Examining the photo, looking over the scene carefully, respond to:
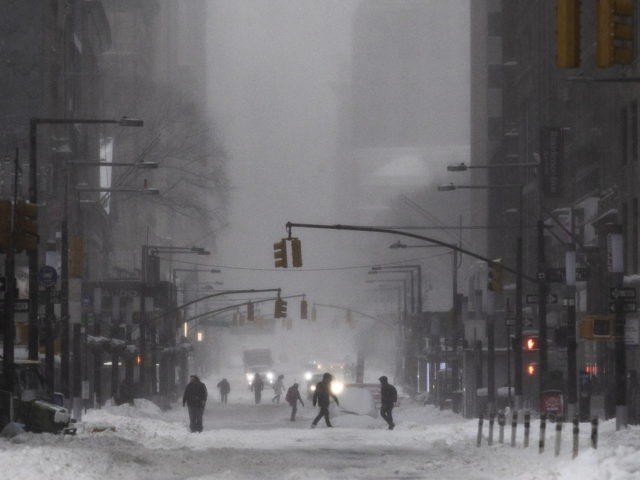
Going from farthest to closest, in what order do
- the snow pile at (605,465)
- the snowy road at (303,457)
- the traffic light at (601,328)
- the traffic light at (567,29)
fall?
the traffic light at (601,328), the snowy road at (303,457), the snow pile at (605,465), the traffic light at (567,29)

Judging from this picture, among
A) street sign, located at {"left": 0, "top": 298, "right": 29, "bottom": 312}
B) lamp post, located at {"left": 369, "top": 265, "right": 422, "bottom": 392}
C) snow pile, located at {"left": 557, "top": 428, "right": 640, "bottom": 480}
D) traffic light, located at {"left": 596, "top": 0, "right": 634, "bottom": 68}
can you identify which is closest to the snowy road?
snow pile, located at {"left": 557, "top": 428, "right": 640, "bottom": 480}

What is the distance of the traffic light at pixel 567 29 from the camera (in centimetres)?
1355

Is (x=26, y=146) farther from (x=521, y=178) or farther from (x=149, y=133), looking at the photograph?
(x=521, y=178)

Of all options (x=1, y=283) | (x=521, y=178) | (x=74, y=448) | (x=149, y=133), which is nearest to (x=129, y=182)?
(x=149, y=133)

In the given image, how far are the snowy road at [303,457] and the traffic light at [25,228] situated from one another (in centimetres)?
378

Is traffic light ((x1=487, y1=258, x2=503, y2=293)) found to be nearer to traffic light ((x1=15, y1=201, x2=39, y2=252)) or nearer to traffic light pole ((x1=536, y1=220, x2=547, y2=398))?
traffic light pole ((x1=536, y1=220, x2=547, y2=398))

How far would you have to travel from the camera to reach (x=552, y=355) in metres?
78.4

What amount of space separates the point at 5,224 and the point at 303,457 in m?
7.11

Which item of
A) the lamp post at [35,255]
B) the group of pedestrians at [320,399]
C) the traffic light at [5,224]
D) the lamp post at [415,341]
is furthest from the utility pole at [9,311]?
the lamp post at [415,341]

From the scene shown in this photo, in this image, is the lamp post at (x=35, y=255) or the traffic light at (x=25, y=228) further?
the lamp post at (x=35, y=255)

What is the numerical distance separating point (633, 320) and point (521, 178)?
2619 inches

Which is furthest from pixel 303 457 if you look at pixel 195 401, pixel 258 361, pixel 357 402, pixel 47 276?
pixel 258 361

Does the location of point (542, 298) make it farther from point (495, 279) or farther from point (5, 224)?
point (5, 224)

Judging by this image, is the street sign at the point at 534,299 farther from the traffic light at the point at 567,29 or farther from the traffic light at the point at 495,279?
the traffic light at the point at 567,29
